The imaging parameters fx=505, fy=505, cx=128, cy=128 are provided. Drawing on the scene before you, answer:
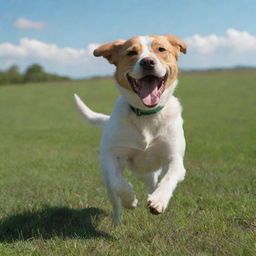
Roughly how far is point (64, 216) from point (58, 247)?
3.93 feet

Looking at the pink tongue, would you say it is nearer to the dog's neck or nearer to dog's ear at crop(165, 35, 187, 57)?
the dog's neck

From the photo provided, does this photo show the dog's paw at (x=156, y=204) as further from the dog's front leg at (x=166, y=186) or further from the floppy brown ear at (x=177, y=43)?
the floppy brown ear at (x=177, y=43)

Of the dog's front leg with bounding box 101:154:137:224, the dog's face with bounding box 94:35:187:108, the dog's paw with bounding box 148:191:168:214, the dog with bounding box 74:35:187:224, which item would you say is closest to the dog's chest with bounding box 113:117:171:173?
the dog with bounding box 74:35:187:224

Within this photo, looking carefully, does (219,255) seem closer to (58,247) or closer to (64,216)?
(58,247)

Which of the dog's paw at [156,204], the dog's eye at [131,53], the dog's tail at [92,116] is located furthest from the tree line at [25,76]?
the dog's paw at [156,204]

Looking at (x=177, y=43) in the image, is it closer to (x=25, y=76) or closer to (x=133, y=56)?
(x=133, y=56)

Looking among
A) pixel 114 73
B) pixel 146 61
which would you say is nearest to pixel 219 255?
pixel 146 61

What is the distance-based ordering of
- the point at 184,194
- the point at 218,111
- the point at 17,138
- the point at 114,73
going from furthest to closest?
1. the point at 218,111
2. the point at 17,138
3. the point at 184,194
4. the point at 114,73

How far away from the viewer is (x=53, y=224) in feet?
17.1

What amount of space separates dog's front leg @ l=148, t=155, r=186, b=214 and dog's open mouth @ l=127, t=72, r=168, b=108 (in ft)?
2.13

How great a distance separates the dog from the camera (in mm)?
4930

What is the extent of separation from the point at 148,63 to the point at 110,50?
0.73m

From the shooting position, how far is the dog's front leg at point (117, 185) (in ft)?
15.2

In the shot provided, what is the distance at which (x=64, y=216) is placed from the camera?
545cm
